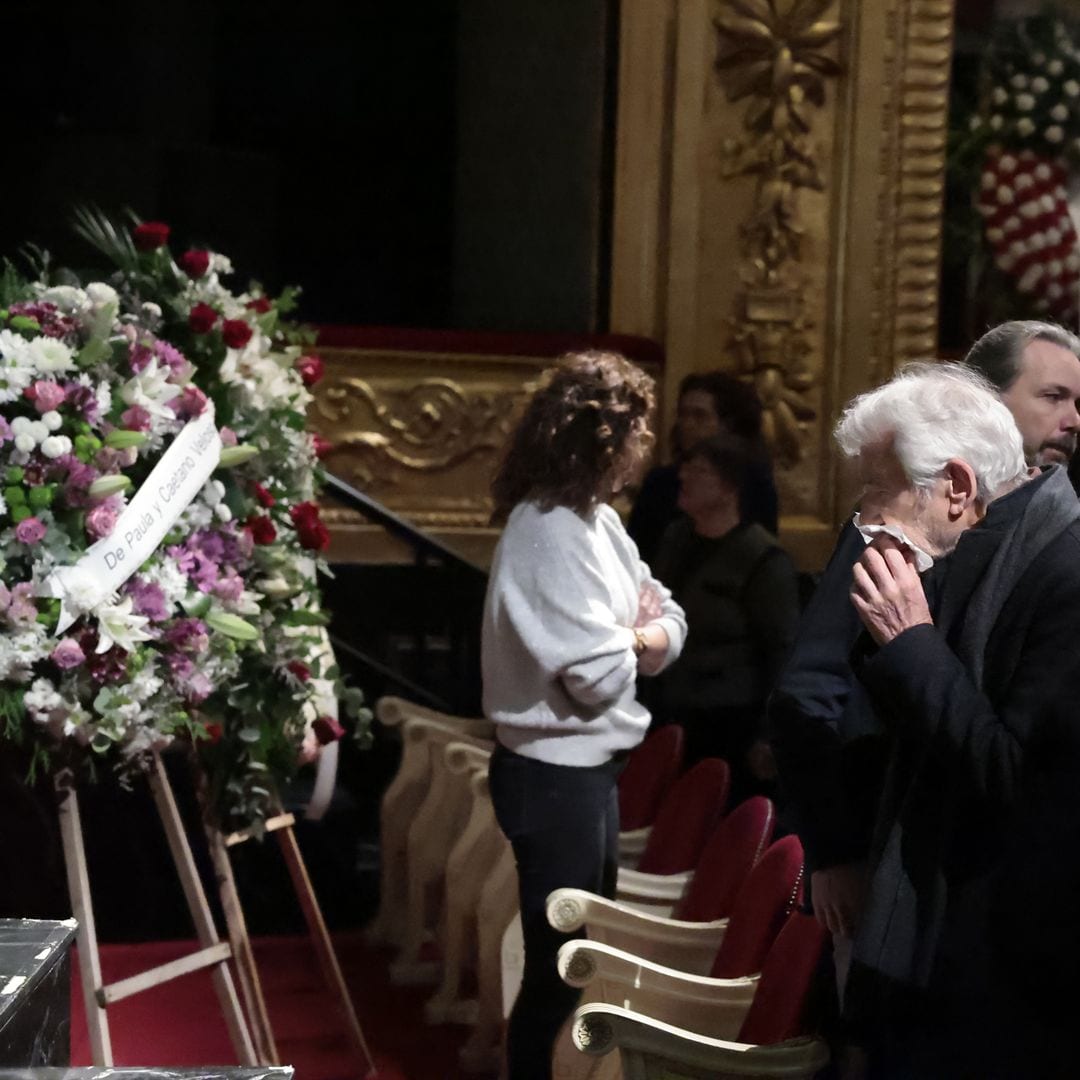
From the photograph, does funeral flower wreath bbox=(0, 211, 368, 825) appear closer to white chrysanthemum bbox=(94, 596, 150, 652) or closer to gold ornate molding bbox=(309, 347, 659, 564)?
white chrysanthemum bbox=(94, 596, 150, 652)

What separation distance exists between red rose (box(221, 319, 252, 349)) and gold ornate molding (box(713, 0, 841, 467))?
3749 millimetres

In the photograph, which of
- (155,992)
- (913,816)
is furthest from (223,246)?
(913,816)

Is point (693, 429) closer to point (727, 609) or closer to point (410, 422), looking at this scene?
point (727, 609)

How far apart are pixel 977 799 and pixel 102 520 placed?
1566 mm

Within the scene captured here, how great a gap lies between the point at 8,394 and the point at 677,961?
1413 millimetres

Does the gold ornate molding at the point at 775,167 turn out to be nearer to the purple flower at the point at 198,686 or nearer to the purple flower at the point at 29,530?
the purple flower at the point at 198,686

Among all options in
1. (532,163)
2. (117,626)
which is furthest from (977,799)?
(532,163)

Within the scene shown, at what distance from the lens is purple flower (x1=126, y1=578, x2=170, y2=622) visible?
10.2ft

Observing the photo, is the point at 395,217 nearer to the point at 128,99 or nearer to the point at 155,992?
the point at 128,99

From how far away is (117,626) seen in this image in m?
3.04

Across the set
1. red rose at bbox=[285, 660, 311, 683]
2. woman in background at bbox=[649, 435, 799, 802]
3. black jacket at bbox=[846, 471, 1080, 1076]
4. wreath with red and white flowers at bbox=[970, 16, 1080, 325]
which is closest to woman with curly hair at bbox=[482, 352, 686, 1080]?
red rose at bbox=[285, 660, 311, 683]

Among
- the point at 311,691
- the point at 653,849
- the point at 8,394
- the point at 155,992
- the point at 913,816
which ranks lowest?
the point at 155,992

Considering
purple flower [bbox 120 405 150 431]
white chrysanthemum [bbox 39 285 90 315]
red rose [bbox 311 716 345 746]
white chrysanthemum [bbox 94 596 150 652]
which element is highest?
white chrysanthemum [bbox 39 285 90 315]

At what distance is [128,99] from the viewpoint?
854 centimetres
